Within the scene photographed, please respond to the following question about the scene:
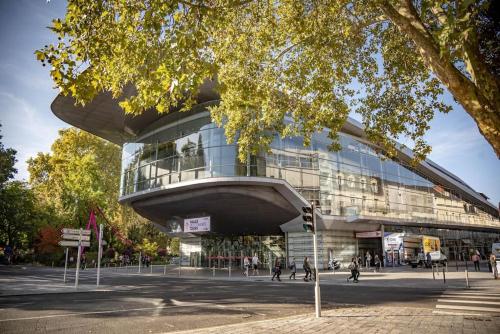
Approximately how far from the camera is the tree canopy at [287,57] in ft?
22.2

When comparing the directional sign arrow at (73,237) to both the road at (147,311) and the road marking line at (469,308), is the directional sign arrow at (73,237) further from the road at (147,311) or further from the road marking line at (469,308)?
the road marking line at (469,308)

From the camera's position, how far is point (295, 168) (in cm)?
3212

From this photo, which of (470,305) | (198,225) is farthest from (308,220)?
(198,225)

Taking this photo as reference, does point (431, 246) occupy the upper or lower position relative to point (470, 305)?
upper

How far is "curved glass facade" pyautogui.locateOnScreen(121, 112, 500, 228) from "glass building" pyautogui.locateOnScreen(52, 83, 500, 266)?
10 cm

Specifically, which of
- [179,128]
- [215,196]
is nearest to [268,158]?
[215,196]

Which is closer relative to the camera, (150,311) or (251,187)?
(150,311)

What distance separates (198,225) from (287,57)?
2198cm

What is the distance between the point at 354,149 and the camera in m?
38.5

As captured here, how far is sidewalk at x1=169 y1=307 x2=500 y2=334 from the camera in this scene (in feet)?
21.9

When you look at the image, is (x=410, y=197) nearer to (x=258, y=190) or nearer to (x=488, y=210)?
(x=258, y=190)

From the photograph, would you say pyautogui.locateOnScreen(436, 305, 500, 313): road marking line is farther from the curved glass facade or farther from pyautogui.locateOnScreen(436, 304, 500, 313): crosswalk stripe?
the curved glass facade

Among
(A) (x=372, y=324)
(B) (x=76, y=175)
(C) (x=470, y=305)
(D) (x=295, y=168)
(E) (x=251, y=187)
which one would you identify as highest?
(B) (x=76, y=175)

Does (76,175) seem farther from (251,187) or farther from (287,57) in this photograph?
(287,57)
